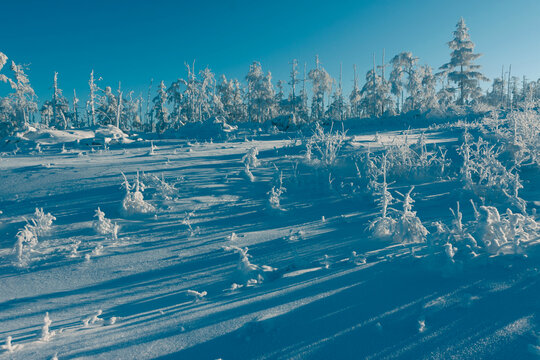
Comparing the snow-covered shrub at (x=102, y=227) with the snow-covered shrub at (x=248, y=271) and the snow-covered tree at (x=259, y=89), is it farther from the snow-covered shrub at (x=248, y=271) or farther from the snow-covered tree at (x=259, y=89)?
the snow-covered tree at (x=259, y=89)

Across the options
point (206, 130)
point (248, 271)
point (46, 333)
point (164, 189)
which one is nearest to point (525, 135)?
point (248, 271)

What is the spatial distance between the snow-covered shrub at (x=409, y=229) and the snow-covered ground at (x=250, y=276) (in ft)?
0.23

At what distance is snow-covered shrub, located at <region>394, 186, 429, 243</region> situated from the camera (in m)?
4.31

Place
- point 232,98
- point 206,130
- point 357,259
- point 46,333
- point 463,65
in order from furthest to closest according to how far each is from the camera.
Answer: point 232,98
point 463,65
point 206,130
point 357,259
point 46,333

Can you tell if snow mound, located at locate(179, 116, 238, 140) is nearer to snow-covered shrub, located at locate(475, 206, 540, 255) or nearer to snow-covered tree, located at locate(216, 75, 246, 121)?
snow-covered shrub, located at locate(475, 206, 540, 255)

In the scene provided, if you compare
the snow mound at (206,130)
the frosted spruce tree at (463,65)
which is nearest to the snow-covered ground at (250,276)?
the snow mound at (206,130)

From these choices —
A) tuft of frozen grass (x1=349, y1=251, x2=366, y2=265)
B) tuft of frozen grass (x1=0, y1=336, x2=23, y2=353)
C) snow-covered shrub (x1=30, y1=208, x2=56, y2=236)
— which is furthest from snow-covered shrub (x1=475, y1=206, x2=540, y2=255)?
snow-covered shrub (x1=30, y1=208, x2=56, y2=236)

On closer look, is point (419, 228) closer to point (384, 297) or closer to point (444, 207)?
point (384, 297)

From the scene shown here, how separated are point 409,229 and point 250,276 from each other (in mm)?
2282

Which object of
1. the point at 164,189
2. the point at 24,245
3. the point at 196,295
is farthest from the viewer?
the point at 164,189

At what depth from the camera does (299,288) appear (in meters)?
3.39

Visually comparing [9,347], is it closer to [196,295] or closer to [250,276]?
[196,295]

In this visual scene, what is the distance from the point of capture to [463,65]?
28.2m

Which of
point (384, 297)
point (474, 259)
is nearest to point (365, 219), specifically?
point (474, 259)
